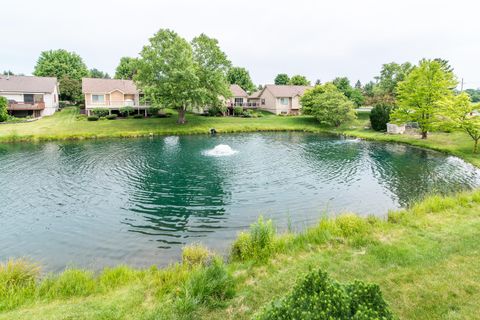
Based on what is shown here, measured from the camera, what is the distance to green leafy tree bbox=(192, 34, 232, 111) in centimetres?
4962

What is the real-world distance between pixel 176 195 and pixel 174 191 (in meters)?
0.78

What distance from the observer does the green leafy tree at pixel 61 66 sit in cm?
7394

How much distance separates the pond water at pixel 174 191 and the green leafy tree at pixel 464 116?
10.1 ft

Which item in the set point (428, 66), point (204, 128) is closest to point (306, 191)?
point (428, 66)

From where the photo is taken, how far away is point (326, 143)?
3816 cm

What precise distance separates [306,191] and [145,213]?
9.92m

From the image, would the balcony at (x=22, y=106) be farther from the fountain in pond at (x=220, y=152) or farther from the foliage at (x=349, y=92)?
the foliage at (x=349, y=92)

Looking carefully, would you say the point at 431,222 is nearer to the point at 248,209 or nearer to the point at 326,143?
the point at 248,209

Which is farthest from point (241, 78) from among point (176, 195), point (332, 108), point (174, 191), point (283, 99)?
point (176, 195)

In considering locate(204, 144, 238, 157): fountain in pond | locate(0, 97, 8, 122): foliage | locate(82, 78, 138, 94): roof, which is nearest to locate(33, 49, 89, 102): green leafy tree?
locate(82, 78, 138, 94): roof

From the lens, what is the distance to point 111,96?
182ft

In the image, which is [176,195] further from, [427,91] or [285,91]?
[285,91]

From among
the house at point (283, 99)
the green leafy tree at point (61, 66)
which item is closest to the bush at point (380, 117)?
the house at point (283, 99)

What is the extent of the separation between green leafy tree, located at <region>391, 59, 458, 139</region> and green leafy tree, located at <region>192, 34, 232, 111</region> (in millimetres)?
27792
